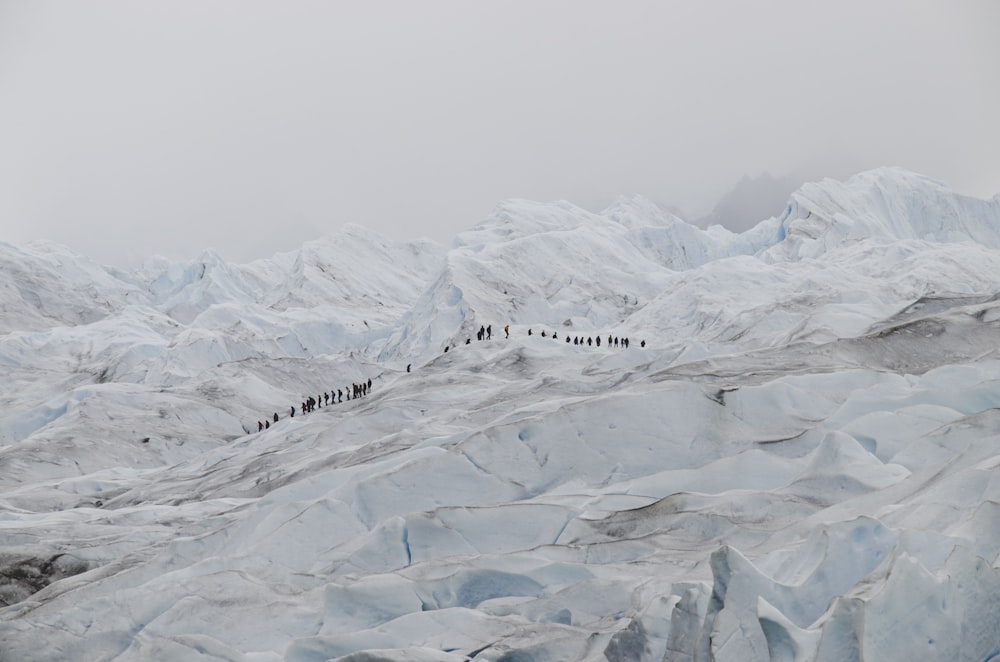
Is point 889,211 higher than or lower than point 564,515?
lower

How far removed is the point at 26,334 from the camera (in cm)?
8094

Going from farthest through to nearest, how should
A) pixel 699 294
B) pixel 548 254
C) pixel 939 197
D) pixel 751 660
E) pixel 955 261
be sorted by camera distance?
pixel 939 197, pixel 548 254, pixel 955 261, pixel 699 294, pixel 751 660

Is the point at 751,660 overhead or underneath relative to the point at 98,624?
overhead

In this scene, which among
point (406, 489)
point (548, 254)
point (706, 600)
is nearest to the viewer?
point (706, 600)

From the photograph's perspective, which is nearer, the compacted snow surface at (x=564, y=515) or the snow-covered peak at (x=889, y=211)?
the compacted snow surface at (x=564, y=515)

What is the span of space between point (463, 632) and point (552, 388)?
1684 cm

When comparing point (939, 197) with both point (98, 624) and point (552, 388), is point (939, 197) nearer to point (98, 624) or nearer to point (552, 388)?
point (552, 388)

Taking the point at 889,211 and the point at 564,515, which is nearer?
the point at 564,515

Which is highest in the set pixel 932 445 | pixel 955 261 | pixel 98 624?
pixel 932 445

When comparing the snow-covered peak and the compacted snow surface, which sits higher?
the compacted snow surface

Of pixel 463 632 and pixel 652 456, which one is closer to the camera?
pixel 463 632

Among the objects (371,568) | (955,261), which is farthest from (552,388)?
(955,261)

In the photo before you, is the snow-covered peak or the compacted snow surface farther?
the snow-covered peak

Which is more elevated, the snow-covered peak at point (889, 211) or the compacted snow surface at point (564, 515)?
the compacted snow surface at point (564, 515)
